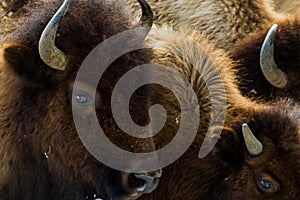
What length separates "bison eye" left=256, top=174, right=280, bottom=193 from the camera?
5.11 m

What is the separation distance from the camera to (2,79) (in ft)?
18.2

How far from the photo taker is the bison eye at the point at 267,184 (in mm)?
5109

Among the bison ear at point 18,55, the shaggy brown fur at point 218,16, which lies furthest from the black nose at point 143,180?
the shaggy brown fur at point 218,16

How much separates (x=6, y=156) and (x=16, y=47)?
0.90 m

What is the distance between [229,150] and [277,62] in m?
1.27

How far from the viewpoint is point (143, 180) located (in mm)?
5184

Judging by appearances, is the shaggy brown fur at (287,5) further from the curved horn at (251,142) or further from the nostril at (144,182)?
the nostril at (144,182)

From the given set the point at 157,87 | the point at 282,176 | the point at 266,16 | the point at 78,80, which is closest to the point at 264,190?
the point at 282,176

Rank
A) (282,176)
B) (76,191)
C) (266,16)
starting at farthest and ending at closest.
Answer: (266,16) → (76,191) → (282,176)

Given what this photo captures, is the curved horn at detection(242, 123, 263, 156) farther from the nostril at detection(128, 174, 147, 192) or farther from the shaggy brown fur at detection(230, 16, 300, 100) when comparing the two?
the shaggy brown fur at detection(230, 16, 300, 100)

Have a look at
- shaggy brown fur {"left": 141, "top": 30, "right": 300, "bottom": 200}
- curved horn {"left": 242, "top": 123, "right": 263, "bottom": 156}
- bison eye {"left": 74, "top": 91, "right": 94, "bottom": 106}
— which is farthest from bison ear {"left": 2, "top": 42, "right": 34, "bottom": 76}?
curved horn {"left": 242, "top": 123, "right": 263, "bottom": 156}

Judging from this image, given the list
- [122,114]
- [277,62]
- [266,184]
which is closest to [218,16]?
[277,62]

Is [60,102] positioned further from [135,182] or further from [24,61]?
[135,182]

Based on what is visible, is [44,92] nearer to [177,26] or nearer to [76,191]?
[76,191]
